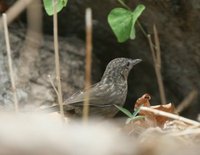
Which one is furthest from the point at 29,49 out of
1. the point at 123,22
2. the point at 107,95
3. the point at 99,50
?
the point at 123,22

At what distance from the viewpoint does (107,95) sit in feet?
17.4

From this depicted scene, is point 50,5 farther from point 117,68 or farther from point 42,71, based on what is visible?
point 117,68

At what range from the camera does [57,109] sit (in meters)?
Answer: 4.66

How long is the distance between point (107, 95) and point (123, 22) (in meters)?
0.85

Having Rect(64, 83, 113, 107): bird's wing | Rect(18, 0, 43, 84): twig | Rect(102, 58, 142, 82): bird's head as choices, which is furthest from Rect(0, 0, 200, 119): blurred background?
Rect(64, 83, 113, 107): bird's wing

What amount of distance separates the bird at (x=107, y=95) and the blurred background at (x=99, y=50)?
30 centimetres

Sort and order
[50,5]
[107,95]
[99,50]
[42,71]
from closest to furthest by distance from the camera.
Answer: [50,5] < [107,95] < [42,71] < [99,50]

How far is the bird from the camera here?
4914 mm

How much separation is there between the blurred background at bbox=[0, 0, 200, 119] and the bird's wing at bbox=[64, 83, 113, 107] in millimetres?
441

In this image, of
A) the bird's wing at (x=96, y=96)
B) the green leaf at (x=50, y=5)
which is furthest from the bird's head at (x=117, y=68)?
the green leaf at (x=50, y=5)

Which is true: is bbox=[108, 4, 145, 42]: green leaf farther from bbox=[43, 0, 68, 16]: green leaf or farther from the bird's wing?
the bird's wing

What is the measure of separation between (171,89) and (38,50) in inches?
56.8

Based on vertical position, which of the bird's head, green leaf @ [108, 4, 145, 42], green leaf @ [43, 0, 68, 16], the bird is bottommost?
the bird

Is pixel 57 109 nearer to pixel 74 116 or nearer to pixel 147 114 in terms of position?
pixel 74 116
